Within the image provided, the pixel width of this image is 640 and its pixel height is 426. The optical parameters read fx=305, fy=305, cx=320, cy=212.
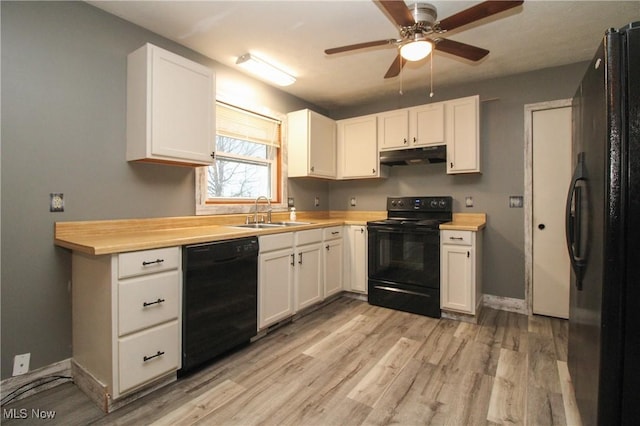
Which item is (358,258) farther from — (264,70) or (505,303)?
(264,70)

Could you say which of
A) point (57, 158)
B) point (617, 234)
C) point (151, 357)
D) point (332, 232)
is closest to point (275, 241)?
point (332, 232)

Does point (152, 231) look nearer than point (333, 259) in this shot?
Yes

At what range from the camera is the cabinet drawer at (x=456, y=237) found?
289cm

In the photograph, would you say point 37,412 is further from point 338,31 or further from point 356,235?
point 338,31

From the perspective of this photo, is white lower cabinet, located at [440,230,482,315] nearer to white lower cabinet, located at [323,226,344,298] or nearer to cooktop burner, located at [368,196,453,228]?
cooktop burner, located at [368,196,453,228]

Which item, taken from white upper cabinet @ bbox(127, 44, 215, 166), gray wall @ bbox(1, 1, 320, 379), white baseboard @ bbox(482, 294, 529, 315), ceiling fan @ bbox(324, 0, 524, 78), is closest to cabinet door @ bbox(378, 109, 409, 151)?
ceiling fan @ bbox(324, 0, 524, 78)

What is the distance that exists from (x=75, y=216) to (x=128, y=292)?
78 cm

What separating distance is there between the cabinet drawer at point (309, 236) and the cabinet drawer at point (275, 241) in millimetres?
122

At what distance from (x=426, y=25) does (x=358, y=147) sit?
2.08 meters

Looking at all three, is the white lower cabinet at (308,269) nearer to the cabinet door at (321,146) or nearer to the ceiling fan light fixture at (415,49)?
the cabinet door at (321,146)

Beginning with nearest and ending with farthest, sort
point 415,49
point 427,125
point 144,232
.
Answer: point 415,49, point 144,232, point 427,125

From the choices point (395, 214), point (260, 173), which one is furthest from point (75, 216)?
point (395, 214)

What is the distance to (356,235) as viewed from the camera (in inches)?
141

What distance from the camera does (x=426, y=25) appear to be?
72.7 inches
